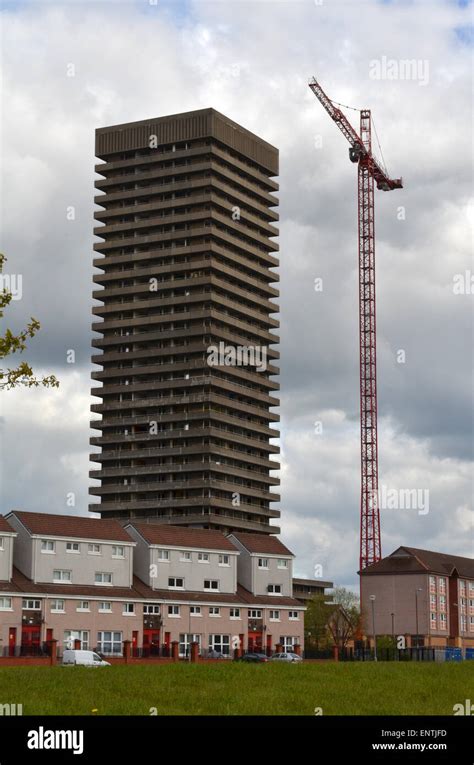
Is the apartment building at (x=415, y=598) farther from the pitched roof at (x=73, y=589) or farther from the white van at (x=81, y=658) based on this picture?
the white van at (x=81, y=658)

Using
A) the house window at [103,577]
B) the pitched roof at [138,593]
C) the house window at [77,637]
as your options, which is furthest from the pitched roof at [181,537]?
the house window at [77,637]

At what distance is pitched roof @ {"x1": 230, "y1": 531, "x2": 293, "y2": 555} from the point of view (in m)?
117

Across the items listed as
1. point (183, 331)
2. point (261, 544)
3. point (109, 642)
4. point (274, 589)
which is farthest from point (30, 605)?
point (183, 331)

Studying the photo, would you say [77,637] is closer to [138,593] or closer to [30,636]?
[30,636]

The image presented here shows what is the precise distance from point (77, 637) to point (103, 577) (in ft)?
23.8

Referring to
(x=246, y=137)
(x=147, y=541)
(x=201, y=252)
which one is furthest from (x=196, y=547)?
(x=246, y=137)

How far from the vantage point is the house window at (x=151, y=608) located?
102188 mm

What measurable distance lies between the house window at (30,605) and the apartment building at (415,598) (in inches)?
2621

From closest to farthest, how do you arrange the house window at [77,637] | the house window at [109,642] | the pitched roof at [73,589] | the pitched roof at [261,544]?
the pitched roof at [73,589] < the house window at [77,637] < the house window at [109,642] < the pitched roof at [261,544]

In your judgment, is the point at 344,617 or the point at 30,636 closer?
the point at 30,636

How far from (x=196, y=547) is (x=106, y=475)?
74171mm

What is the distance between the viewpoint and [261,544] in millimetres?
119562

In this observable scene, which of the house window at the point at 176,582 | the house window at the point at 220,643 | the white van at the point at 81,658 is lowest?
the house window at the point at 220,643

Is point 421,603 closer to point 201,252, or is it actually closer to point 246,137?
point 201,252
